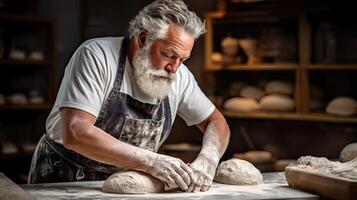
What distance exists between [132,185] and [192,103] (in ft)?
2.67

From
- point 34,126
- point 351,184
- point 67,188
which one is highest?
point 351,184

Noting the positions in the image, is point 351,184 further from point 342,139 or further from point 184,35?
point 342,139

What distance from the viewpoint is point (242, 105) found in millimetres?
4828

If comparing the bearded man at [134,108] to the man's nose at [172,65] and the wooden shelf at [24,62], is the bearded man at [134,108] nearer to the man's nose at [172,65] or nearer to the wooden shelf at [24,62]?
the man's nose at [172,65]

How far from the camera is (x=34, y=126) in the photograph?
5.13m

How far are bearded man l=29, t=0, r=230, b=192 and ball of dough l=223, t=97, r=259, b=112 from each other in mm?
1849

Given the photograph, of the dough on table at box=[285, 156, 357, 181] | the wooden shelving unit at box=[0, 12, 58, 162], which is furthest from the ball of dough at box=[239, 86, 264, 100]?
the dough on table at box=[285, 156, 357, 181]

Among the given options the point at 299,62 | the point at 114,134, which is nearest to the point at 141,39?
the point at 114,134

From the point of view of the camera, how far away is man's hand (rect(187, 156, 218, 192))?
2.30 metres

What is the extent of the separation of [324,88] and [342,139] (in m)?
0.45

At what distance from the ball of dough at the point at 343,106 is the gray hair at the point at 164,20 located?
201cm

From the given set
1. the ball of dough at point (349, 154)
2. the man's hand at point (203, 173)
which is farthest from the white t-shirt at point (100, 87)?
the ball of dough at point (349, 154)

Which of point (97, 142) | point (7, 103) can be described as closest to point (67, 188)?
point (97, 142)

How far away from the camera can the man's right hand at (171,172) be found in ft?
7.47
